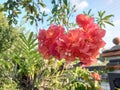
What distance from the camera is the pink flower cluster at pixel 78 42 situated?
5.18ft

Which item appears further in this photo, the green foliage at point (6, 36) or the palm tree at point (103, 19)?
the green foliage at point (6, 36)

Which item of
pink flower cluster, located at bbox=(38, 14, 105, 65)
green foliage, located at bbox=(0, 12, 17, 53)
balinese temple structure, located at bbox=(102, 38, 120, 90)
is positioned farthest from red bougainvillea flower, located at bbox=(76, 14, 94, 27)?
green foliage, located at bbox=(0, 12, 17, 53)

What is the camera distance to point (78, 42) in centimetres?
158

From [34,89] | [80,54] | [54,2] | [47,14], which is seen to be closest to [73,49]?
[80,54]

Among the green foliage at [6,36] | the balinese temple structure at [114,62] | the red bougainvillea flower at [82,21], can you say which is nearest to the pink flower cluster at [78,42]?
the red bougainvillea flower at [82,21]

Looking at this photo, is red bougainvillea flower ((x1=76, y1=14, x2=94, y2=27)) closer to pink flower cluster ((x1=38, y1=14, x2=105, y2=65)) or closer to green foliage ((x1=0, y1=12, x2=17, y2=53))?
pink flower cluster ((x1=38, y1=14, x2=105, y2=65))

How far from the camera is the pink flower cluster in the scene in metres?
1.58

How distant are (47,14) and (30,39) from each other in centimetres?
92

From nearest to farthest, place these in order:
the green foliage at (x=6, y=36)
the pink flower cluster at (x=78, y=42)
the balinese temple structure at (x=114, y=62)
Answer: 1. the pink flower cluster at (x=78, y=42)
2. the balinese temple structure at (x=114, y=62)
3. the green foliage at (x=6, y=36)

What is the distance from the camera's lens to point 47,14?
291cm

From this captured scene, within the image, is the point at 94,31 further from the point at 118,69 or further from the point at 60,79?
the point at 118,69

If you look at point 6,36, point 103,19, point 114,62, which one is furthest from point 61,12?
point 6,36

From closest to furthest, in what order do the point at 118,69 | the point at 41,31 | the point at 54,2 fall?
the point at 41,31, the point at 54,2, the point at 118,69

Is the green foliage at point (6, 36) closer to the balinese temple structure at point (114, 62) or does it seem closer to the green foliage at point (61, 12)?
the balinese temple structure at point (114, 62)
